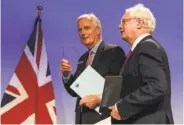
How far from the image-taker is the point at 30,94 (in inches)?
99.8

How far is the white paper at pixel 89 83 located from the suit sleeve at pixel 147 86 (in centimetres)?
36

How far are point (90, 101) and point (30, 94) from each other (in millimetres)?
794

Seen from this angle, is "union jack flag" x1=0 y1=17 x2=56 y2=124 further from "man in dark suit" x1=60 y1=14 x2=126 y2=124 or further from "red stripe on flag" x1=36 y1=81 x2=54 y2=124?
"man in dark suit" x1=60 y1=14 x2=126 y2=124

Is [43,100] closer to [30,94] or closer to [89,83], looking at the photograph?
[30,94]

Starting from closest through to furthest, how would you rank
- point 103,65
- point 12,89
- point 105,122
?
point 105,122, point 103,65, point 12,89

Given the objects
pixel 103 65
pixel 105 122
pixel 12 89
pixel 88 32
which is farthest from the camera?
pixel 12 89

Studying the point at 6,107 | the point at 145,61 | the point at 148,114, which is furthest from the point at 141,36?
the point at 6,107

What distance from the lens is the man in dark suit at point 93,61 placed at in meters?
1.96

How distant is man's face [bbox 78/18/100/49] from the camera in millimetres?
2109

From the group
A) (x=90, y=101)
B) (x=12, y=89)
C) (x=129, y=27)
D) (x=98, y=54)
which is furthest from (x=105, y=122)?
(x=12, y=89)

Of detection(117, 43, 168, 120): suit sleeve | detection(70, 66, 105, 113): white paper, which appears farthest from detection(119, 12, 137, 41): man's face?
detection(70, 66, 105, 113): white paper

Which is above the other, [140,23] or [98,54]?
[140,23]

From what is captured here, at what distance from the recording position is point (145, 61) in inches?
57.7

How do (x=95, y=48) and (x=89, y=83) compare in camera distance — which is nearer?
(x=89, y=83)
